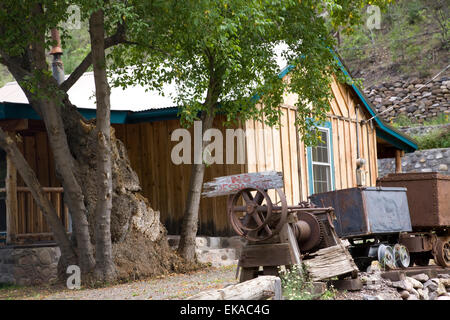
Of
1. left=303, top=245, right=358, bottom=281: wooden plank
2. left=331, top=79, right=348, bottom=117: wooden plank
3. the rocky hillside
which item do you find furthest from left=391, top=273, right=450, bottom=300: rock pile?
the rocky hillside

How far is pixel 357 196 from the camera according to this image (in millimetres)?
10312

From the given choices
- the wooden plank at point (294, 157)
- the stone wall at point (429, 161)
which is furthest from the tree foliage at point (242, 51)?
the stone wall at point (429, 161)

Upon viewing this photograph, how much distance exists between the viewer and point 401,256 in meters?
10.8

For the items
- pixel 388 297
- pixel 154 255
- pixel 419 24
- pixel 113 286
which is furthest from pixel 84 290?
pixel 419 24

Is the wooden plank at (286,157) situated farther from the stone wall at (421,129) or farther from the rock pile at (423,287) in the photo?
the stone wall at (421,129)

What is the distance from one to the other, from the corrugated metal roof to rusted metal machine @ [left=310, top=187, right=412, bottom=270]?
5050 mm

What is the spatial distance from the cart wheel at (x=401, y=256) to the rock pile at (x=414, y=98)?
18801mm

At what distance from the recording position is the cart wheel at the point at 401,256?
421 inches

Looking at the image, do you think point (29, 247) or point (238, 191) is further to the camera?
point (29, 247)

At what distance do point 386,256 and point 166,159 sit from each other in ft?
20.3

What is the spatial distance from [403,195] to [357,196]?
1.42 m

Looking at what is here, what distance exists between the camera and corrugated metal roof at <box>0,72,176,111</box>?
14.3 metres

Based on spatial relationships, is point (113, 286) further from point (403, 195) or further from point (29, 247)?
point (403, 195)

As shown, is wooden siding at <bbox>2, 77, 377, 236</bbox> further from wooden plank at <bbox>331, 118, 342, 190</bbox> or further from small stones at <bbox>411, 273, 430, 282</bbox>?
small stones at <bbox>411, 273, 430, 282</bbox>
